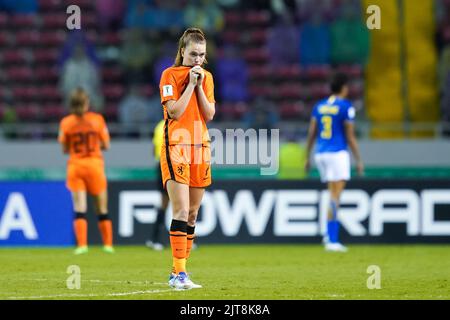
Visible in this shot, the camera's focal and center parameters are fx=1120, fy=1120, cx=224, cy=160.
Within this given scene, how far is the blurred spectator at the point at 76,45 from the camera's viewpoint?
21.0 metres

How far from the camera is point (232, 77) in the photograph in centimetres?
2061

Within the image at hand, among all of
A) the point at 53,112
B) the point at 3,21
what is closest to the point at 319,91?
the point at 53,112

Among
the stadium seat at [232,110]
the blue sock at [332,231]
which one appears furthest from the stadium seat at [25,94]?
the blue sock at [332,231]

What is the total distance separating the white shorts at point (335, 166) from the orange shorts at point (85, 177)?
2894 millimetres

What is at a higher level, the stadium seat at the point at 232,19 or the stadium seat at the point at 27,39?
the stadium seat at the point at 232,19

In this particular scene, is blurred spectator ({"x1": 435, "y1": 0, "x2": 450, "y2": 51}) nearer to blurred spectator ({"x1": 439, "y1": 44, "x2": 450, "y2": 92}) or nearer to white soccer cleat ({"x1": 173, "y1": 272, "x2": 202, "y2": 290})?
blurred spectator ({"x1": 439, "y1": 44, "x2": 450, "y2": 92})

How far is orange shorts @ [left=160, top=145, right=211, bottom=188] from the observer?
895 cm

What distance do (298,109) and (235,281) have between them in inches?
440

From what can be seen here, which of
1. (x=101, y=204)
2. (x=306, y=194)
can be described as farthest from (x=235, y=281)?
(x=306, y=194)

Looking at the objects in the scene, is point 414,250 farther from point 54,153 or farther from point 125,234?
point 54,153

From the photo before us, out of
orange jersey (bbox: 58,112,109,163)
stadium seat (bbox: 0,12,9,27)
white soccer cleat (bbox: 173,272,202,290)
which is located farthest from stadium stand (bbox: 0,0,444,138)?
white soccer cleat (bbox: 173,272,202,290)

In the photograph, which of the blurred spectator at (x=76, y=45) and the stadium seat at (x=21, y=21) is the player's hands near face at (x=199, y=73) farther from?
the stadium seat at (x=21, y=21)

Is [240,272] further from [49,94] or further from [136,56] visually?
[49,94]

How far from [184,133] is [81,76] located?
11944 mm
